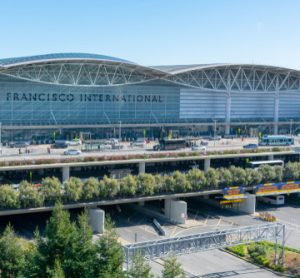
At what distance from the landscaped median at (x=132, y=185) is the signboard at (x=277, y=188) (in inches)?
32.6

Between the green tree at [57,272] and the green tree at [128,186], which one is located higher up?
the green tree at [128,186]

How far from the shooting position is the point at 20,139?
66.4 meters

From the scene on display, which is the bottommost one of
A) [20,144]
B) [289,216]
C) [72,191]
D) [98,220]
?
[289,216]

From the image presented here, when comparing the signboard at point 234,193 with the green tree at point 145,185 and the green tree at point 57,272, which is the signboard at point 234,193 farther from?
the green tree at point 57,272

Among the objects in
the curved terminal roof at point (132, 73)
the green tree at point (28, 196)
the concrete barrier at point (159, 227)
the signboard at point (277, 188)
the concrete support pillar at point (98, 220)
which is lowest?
the concrete barrier at point (159, 227)

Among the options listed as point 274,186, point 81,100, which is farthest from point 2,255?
point 81,100

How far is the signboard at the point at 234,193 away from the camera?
4900 centimetres

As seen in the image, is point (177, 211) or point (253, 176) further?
point (253, 176)

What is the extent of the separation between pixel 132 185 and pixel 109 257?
19.1 meters

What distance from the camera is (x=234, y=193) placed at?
1945 inches

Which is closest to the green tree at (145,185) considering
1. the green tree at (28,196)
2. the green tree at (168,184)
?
the green tree at (168,184)

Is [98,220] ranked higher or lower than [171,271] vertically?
lower

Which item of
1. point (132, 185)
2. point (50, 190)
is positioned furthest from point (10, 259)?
point (132, 185)

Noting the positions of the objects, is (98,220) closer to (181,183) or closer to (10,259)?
(181,183)
